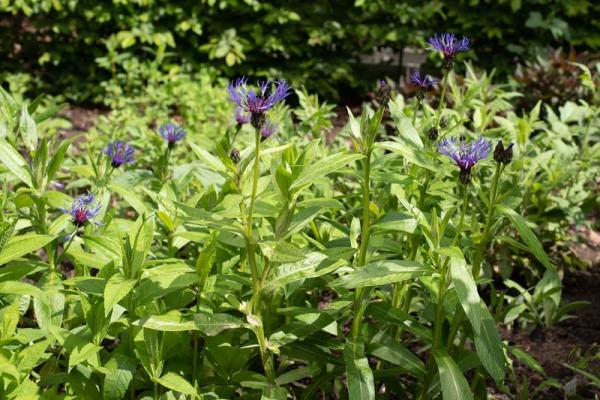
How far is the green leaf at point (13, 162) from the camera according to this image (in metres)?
2.34

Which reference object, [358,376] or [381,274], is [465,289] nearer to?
[381,274]

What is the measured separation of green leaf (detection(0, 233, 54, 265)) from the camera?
203 centimetres

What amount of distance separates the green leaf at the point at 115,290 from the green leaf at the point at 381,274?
1.77 ft

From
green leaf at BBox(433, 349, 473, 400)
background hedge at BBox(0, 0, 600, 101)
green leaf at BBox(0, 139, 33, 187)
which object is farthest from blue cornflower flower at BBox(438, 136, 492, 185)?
background hedge at BBox(0, 0, 600, 101)

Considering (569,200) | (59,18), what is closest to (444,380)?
(569,200)

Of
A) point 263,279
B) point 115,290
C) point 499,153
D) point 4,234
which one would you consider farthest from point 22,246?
point 499,153

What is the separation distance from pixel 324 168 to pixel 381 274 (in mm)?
319

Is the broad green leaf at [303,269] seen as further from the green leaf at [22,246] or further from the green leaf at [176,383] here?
the green leaf at [22,246]

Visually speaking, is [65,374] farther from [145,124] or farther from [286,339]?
[145,124]

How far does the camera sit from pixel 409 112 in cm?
331

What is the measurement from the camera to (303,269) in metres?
1.95

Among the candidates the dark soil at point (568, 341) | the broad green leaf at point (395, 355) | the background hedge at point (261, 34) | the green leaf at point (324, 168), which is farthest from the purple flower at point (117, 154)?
the background hedge at point (261, 34)

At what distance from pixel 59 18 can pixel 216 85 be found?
152cm

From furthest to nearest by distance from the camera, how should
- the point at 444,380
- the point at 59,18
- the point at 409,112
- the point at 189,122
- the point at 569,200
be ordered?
the point at 59,18, the point at 189,122, the point at 569,200, the point at 409,112, the point at 444,380
